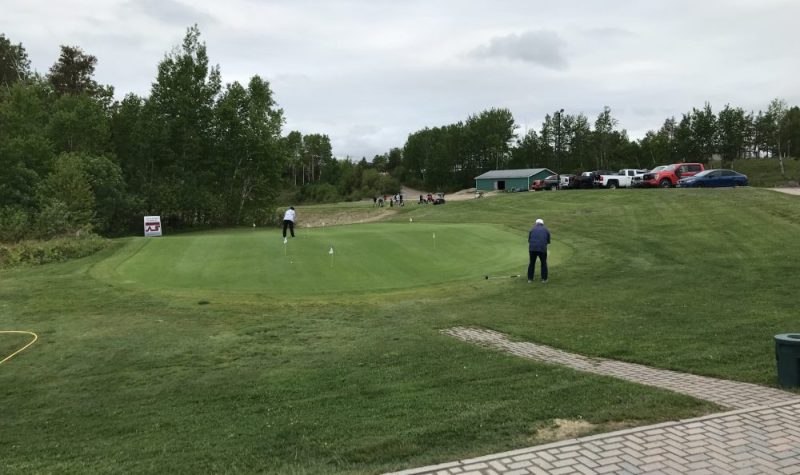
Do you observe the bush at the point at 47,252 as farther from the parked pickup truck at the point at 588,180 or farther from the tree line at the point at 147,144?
the parked pickup truck at the point at 588,180

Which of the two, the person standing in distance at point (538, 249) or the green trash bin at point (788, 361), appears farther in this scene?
the person standing in distance at point (538, 249)

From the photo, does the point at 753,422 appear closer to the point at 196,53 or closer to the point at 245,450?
the point at 245,450

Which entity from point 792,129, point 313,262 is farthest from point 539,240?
point 792,129

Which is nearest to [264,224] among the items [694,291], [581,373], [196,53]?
[196,53]

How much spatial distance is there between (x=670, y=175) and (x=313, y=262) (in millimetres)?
42218

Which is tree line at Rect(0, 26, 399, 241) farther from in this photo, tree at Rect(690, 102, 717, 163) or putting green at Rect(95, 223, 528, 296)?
tree at Rect(690, 102, 717, 163)

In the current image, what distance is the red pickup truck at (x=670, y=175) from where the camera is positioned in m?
49.0

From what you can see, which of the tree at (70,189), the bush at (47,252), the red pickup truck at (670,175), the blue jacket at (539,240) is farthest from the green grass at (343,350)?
the red pickup truck at (670,175)

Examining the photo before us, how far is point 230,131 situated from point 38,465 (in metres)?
52.1

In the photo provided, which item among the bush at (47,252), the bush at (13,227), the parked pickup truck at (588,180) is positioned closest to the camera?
the bush at (47,252)

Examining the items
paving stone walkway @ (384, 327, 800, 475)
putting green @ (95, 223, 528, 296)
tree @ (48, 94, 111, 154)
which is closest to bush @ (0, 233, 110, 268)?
putting green @ (95, 223, 528, 296)

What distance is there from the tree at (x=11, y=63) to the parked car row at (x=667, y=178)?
63.0 metres

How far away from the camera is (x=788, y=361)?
6.61 m

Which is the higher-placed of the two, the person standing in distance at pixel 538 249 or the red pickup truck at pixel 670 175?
the red pickup truck at pixel 670 175
